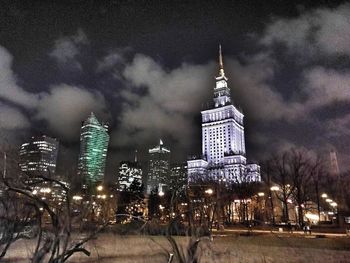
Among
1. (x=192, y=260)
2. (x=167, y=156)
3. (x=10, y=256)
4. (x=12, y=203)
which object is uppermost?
(x=167, y=156)

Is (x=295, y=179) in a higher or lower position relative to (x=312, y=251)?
higher

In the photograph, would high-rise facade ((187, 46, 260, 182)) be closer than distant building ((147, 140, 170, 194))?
Yes

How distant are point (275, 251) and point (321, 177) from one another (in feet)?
117

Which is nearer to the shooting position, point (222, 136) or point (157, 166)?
point (222, 136)

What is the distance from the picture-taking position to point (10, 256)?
1688cm

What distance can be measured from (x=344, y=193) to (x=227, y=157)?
82402 mm

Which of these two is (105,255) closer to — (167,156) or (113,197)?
(113,197)

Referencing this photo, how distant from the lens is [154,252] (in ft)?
60.4

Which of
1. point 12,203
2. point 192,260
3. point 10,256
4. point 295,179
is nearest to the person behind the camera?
point 192,260

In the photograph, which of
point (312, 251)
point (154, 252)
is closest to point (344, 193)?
point (312, 251)

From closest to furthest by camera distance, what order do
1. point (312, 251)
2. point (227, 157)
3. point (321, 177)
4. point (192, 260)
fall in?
point (192, 260)
point (312, 251)
point (321, 177)
point (227, 157)

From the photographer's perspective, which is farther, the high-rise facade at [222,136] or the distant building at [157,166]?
the distant building at [157,166]

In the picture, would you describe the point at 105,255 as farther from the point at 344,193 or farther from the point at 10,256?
the point at 344,193

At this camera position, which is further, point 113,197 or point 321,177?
point 113,197
